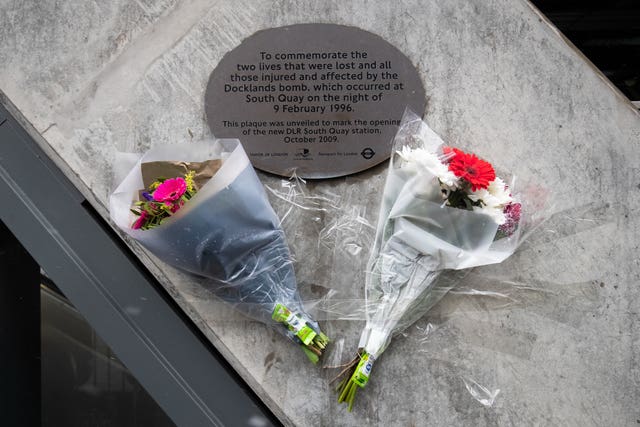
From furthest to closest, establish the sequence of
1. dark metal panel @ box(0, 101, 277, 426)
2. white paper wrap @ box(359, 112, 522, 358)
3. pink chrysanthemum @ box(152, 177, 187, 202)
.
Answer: dark metal panel @ box(0, 101, 277, 426) < white paper wrap @ box(359, 112, 522, 358) < pink chrysanthemum @ box(152, 177, 187, 202)

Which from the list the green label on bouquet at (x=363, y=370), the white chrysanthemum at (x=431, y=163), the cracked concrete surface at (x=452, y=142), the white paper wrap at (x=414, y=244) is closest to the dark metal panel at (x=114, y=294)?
the cracked concrete surface at (x=452, y=142)

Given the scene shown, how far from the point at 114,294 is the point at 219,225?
0.68 m

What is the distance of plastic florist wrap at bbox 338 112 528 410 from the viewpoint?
2.15 meters

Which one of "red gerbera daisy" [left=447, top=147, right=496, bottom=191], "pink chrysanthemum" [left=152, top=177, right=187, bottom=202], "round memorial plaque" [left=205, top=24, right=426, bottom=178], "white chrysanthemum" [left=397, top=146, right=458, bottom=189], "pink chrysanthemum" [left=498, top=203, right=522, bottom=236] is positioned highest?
"pink chrysanthemum" [left=152, top=177, right=187, bottom=202]

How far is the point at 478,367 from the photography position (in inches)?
95.7

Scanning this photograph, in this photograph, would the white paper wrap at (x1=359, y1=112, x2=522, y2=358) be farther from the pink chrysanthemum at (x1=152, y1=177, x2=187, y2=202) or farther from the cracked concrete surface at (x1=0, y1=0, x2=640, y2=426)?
the pink chrysanthemum at (x1=152, y1=177, x2=187, y2=202)

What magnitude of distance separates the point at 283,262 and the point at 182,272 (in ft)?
1.41

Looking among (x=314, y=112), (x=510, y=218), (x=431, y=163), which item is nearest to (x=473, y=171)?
(x=431, y=163)

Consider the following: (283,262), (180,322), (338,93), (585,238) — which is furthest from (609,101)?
(180,322)

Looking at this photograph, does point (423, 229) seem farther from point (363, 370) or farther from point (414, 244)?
point (363, 370)

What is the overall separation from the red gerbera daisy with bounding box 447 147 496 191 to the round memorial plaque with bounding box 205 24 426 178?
404mm

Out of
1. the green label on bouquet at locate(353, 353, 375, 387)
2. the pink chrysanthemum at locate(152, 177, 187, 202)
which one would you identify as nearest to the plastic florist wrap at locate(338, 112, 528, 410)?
the green label on bouquet at locate(353, 353, 375, 387)

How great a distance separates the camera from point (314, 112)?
246 centimetres

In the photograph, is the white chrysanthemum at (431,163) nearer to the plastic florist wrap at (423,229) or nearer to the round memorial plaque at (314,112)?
the plastic florist wrap at (423,229)
